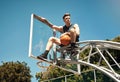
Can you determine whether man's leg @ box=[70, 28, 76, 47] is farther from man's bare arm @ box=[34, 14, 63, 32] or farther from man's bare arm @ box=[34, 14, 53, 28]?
man's bare arm @ box=[34, 14, 53, 28]

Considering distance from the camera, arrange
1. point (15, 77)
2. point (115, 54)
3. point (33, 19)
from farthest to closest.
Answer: point (15, 77)
point (115, 54)
point (33, 19)

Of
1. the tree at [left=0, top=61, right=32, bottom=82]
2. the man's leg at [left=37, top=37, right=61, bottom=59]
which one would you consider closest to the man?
the man's leg at [left=37, top=37, right=61, bottom=59]

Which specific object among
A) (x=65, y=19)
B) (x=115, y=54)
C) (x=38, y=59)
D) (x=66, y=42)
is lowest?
(x=38, y=59)

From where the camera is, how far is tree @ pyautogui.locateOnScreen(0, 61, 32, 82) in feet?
112

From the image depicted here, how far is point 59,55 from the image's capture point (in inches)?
330

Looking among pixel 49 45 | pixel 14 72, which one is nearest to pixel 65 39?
pixel 49 45

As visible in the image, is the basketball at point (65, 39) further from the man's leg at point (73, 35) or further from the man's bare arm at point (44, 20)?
the man's bare arm at point (44, 20)

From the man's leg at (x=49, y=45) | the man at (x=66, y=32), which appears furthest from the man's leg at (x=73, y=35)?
the man's leg at (x=49, y=45)

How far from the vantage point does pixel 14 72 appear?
115ft

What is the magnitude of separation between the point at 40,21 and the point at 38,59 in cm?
130

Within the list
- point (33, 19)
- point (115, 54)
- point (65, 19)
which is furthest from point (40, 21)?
point (115, 54)

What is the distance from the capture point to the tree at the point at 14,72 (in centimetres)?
3422

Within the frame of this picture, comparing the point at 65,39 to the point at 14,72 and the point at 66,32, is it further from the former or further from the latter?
the point at 14,72

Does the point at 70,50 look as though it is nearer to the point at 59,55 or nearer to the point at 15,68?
the point at 59,55
